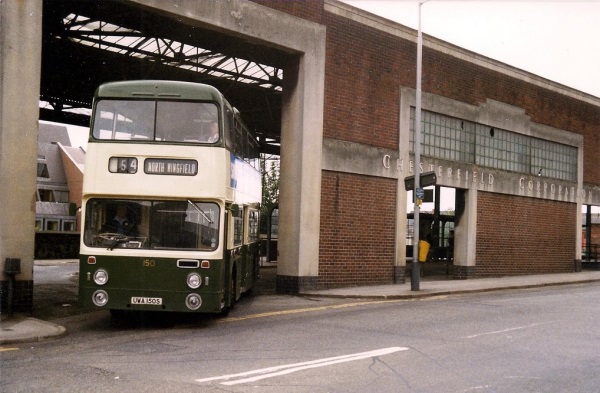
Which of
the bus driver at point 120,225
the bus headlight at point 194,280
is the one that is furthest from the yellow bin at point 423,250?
the bus driver at point 120,225

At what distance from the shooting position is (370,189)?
71.7 ft

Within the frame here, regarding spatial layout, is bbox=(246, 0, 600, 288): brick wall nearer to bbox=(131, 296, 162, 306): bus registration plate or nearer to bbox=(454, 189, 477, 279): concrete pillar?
bbox=(454, 189, 477, 279): concrete pillar

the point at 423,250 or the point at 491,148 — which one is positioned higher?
the point at 491,148

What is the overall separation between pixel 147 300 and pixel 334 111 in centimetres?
1029

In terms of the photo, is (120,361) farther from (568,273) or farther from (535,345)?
(568,273)

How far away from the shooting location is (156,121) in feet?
40.2

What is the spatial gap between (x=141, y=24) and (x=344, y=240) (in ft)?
27.9

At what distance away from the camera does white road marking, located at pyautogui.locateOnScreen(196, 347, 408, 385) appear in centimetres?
805

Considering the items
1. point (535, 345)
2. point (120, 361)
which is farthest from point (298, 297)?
point (120, 361)

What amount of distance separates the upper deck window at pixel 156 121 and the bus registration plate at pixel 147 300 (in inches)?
107

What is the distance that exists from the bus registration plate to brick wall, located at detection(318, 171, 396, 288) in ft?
28.8

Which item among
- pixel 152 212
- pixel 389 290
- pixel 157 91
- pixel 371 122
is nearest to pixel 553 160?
pixel 371 122

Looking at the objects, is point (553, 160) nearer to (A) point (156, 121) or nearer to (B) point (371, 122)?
(B) point (371, 122)

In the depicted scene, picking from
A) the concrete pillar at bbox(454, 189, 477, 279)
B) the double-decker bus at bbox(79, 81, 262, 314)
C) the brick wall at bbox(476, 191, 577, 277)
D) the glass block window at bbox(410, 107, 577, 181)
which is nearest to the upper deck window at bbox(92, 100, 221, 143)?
the double-decker bus at bbox(79, 81, 262, 314)
